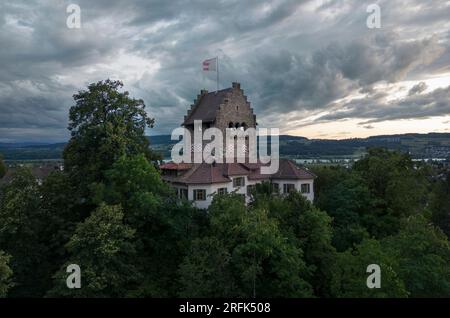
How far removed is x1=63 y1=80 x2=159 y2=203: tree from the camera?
3541 cm

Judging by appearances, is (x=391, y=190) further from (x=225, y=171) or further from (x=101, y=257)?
(x=101, y=257)

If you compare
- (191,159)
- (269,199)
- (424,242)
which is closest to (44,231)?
(191,159)

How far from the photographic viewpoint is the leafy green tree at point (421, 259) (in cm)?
2953

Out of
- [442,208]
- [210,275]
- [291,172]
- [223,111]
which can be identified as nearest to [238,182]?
[291,172]

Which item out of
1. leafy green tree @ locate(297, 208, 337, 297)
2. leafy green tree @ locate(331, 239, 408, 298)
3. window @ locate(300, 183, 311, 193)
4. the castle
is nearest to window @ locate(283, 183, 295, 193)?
the castle

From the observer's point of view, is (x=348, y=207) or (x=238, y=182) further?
(x=238, y=182)

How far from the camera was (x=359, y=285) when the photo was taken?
2648 centimetres

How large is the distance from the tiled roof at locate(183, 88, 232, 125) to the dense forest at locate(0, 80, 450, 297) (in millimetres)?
8671

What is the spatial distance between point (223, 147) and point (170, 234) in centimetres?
1522

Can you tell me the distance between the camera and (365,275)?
26.9m

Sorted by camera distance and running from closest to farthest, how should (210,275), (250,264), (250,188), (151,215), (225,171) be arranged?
(210,275) → (250,264) → (151,215) → (225,171) → (250,188)

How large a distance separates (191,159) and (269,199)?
13282 mm

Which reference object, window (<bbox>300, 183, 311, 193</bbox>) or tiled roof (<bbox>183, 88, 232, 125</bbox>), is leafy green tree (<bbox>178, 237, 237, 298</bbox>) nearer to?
window (<bbox>300, 183, 311, 193</bbox>)

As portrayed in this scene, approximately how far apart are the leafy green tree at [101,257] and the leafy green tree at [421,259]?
21737mm
